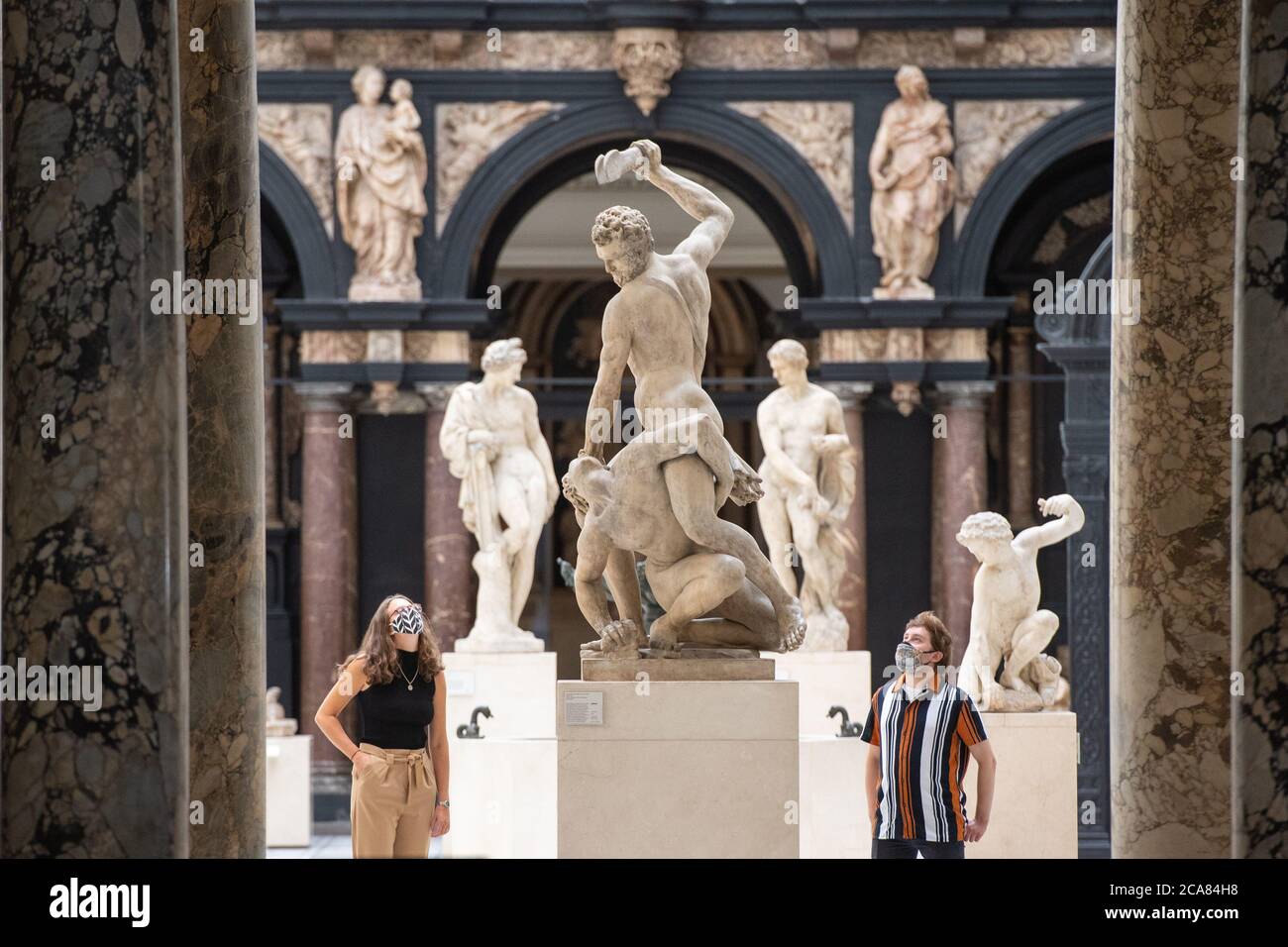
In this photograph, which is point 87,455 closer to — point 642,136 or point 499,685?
point 499,685

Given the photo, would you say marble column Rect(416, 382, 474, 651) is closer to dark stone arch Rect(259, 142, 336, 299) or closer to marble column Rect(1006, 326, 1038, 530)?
dark stone arch Rect(259, 142, 336, 299)

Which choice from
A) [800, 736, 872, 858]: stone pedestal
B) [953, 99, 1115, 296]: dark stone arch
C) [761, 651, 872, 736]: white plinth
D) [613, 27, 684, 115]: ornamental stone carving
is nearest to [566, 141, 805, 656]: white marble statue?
[800, 736, 872, 858]: stone pedestal

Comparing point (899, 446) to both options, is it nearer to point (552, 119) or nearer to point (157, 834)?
point (552, 119)

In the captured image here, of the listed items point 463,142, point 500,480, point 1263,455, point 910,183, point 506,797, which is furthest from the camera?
point 463,142

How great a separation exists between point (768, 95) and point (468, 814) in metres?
6.90

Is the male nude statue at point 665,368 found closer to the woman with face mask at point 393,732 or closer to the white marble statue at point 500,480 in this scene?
the woman with face mask at point 393,732

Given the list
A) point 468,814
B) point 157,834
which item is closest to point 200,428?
point 157,834

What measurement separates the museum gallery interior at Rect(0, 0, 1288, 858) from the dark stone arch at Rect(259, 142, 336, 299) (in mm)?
30

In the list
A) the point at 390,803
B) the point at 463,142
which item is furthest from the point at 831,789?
the point at 463,142

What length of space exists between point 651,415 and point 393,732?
1.35 m

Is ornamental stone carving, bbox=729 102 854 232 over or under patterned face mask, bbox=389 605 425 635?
over

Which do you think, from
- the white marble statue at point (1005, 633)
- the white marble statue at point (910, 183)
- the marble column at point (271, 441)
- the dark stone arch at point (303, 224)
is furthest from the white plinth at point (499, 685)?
the marble column at point (271, 441)

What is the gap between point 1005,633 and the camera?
372 inches

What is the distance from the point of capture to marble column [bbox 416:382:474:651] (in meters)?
14.9
